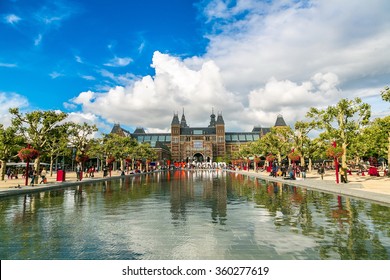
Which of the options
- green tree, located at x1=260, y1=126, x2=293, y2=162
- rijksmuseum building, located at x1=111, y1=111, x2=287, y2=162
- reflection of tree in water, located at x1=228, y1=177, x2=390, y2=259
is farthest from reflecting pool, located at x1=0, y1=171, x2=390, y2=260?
rijksmuseum building, located at x1=111, y1=111, x2=287, y2=162

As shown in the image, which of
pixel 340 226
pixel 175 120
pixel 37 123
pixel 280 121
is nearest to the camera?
pixel 340 226

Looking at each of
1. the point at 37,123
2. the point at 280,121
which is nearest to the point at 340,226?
the point at 37,123

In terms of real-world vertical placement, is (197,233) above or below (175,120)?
below

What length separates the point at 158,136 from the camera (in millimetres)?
182875

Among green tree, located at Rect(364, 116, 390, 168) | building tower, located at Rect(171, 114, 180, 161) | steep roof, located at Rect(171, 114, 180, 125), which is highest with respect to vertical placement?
steep roof, located at Rect(171, 114, 180, 125)

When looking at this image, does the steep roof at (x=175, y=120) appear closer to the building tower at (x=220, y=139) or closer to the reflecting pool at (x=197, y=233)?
the building tower at (x=220, y=139)

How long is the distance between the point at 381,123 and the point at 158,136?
517 ft

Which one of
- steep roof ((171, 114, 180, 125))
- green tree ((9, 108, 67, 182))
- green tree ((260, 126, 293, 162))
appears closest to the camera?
green tree ((9, 108, 67, 182))

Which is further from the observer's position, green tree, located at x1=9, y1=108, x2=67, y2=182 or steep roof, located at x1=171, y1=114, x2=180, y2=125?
steep roof, located at x1=171, y1=114, x2=180, y2=125

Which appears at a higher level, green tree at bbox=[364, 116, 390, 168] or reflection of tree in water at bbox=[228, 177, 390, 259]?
green tree at bbox=[364, 116, 390, 168]

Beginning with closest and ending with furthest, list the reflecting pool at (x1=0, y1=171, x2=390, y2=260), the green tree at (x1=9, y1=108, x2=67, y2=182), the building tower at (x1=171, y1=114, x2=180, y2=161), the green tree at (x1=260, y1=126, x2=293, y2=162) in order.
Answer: the reflecting pool at (x1=0, y1=171, x2=390, y2=260)
the green tree at (x1=9, y1=108, x2=67, y2=182)
the green tree at (x1=260, y1=126, x2=293, y2=162)
the building tower at (x1=171, y1=114, x2=180, y2=161)

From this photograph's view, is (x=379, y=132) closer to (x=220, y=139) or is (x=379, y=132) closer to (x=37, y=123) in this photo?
(x=37, y=123)

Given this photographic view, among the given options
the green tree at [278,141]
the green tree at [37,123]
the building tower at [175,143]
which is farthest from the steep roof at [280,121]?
the green tree at [37,123]

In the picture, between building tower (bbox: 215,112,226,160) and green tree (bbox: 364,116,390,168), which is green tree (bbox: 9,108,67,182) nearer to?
green tree (bbox: 364,116,390,168)
